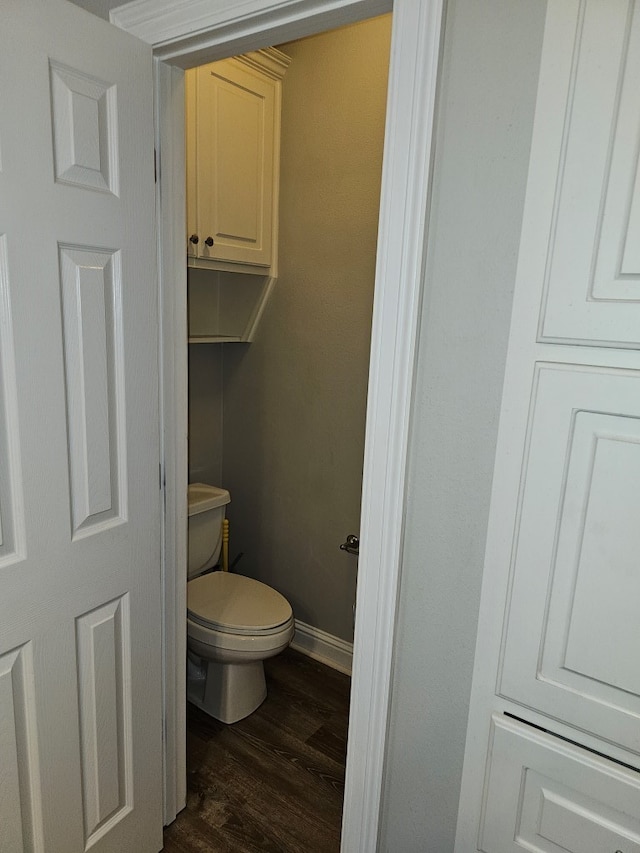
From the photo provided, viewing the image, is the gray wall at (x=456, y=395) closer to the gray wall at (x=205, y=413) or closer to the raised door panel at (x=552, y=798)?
the raised door panel at (x=552, y=798)

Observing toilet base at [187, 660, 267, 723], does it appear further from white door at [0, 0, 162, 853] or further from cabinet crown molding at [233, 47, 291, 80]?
cabinet crown molding at [233, 47, 291, 80]

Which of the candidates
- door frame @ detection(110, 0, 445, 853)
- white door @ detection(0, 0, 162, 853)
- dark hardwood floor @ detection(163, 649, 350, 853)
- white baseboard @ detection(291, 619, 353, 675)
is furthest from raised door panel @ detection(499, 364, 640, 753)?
white baseboard @ detection(291, 619, 353, 675)

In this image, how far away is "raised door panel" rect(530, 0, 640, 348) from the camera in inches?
28.8

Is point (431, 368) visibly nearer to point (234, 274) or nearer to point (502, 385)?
point (502, 385)

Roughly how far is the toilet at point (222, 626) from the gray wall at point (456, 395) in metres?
0.94

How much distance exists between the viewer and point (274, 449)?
97.8 inches

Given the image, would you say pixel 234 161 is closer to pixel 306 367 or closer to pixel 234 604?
pixel 306 367

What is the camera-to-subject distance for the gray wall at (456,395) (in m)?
0.83

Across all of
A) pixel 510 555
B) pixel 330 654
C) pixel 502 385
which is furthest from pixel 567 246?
pixel 330 654

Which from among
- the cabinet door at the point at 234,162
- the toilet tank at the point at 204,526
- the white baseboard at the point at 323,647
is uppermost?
the cabinet door at the point at 234,162

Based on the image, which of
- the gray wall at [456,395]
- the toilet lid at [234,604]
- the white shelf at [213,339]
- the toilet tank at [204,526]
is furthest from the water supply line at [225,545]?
the gray wall at [456,395]

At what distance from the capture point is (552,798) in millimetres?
925

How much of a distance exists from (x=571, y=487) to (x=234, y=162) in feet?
5.48

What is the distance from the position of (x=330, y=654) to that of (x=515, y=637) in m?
1.69
